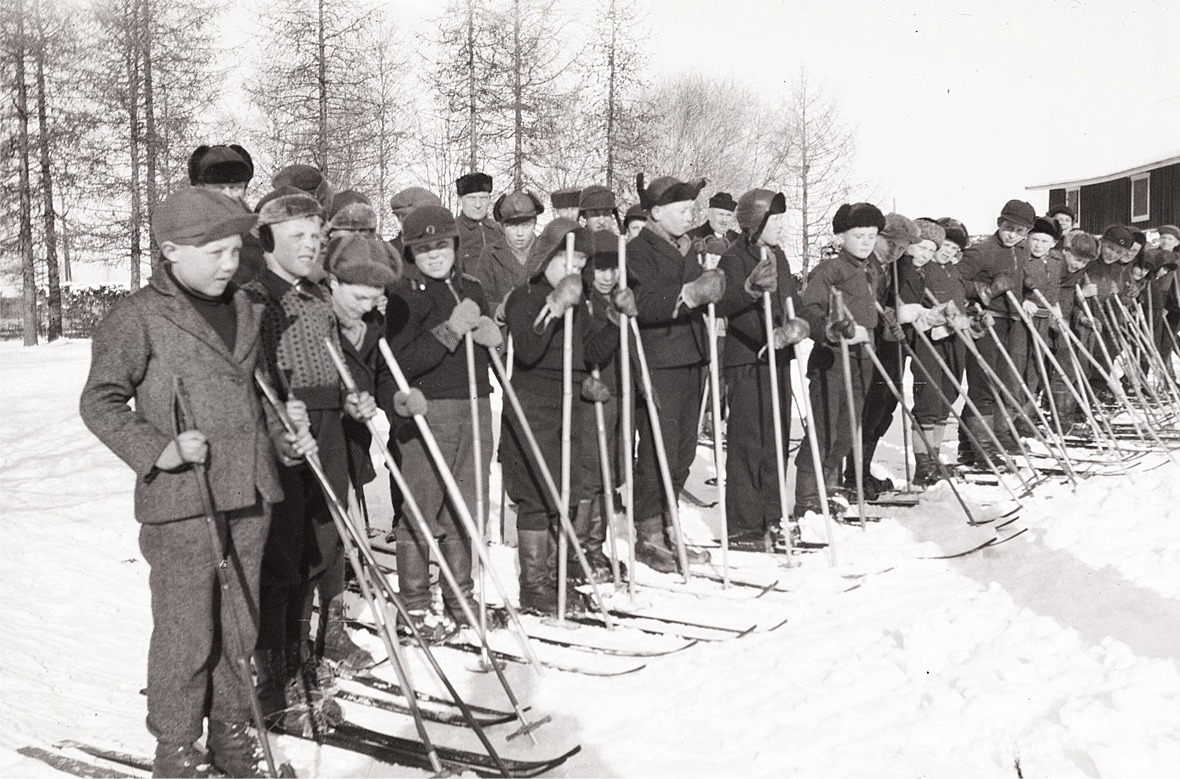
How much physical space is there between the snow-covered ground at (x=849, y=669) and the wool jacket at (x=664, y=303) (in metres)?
1.45

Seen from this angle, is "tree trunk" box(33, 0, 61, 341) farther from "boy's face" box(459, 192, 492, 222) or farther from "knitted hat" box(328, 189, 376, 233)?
"knitted hat" box(328, 189, 376, 233)

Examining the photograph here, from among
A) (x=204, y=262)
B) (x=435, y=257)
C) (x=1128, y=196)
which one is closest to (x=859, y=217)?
(x=435, y=257)

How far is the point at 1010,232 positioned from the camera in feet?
31.1

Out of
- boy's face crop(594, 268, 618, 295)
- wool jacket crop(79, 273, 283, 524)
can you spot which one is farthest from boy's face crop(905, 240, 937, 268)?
wool jacket crop(79, 273, 283, 524)

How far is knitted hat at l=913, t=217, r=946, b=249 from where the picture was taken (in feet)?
28.3

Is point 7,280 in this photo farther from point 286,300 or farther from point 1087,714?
point 1087,714

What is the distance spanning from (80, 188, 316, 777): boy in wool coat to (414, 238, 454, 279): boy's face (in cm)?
152

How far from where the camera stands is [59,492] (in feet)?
24.9

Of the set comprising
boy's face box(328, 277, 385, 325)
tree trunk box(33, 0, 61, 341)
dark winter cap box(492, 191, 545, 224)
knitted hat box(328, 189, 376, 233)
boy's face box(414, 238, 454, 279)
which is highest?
tree trunk box(33, 0, 61, 341)

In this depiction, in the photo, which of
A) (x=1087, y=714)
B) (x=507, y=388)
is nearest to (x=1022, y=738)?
(x=1087, y=714)

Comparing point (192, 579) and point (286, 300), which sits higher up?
point (286, 300)

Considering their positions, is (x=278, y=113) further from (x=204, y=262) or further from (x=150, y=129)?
(x=204, y=262)

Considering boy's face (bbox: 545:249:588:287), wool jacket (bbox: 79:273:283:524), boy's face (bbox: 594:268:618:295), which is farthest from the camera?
boy's face (bbox: 594:268:618:295)

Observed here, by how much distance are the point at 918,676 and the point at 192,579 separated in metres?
2.75
